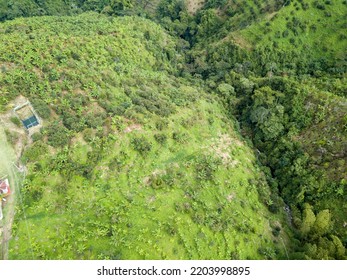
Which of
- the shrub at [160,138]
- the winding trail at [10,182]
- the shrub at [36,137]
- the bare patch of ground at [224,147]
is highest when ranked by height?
the shrub at [160,138]

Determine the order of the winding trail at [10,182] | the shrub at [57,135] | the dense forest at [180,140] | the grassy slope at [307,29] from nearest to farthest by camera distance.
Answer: the winding trail at [10,182]
the dense forest at [180,140]
the shrub at [57,135]
the grassy slope at [307,29]

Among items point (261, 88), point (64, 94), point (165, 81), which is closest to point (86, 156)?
point (64, 94)

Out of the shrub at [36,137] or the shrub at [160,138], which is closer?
the shrub at [36,137]

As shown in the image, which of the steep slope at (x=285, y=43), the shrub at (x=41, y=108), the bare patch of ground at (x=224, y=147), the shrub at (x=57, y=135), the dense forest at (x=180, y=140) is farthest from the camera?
the steep slope at (x=285, y=43)

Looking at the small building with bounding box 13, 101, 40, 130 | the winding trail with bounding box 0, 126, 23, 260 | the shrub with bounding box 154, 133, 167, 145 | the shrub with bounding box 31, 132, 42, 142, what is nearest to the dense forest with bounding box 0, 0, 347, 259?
the shrub with bounding box 31, 132, 42, 142

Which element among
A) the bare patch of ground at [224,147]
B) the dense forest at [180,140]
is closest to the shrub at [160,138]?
the dense forest at [180,140]

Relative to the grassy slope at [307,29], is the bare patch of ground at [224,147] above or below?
below

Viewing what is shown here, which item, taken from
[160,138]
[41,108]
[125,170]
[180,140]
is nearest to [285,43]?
[180,140]

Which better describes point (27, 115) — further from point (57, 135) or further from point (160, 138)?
point (160, 138)

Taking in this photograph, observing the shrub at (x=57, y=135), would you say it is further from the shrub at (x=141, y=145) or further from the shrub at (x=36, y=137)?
the shrub at (x=141, y=145)
